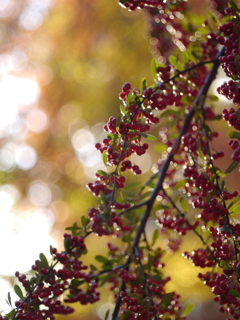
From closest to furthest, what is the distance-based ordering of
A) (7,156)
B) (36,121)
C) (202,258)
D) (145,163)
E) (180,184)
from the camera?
(202,258), (180,184), (7,156), (36,121), (145,163)

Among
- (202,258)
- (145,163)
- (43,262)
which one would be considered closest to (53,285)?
(43,262)

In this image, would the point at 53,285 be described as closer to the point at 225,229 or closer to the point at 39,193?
the point at 225,229

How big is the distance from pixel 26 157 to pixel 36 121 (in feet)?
1.52

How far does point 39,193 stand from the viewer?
4.64 m

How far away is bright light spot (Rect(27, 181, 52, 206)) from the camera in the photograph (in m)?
4.57

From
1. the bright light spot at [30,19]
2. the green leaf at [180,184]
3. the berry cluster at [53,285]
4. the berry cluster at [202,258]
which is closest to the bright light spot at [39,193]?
the bright light spot at [30,19]

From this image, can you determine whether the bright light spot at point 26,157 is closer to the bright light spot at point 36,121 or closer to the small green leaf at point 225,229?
the bright light spot at point 36,121

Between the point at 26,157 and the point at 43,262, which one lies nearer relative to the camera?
the point at 43,262

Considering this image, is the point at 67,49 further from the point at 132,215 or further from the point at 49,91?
the point at 132,215

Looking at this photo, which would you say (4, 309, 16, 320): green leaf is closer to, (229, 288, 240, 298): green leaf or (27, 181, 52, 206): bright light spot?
(229, 288, 240, 298): green leaf

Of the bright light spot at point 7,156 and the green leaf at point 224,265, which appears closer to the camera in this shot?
the green leaf at point 224,265

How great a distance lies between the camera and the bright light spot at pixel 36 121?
457cm

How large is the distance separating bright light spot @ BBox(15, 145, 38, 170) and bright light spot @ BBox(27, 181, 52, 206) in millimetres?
238

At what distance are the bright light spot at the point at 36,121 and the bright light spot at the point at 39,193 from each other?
0.67 metres
